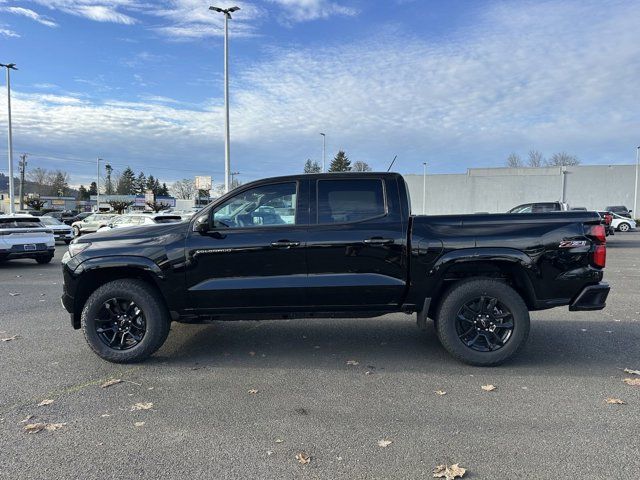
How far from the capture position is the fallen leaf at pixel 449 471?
2.96 metres

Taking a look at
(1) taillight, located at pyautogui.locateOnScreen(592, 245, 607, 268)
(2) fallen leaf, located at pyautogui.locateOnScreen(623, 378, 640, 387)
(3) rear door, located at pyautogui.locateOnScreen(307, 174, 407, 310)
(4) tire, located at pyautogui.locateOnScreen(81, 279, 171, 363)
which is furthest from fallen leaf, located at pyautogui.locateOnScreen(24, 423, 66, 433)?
(1) taillight, located at pyautogui.locateOnScreen(592, 245, 607, 268)

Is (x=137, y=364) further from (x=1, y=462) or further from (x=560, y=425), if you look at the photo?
(x=560, y=425)

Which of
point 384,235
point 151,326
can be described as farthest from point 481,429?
point 151,326

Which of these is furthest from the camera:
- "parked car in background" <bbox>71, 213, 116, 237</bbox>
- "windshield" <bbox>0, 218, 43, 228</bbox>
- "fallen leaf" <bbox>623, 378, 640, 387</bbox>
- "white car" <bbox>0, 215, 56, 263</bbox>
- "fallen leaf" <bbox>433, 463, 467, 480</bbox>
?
"parked car in background" <bbox>71, 213, 116, 237</bbox>

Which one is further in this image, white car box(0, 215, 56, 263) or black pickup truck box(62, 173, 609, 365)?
white car box(0, 215, 56, 263)

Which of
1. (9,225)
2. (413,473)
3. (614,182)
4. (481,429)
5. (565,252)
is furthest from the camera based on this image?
(614,182)

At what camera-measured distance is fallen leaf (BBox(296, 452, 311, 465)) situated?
3.16m

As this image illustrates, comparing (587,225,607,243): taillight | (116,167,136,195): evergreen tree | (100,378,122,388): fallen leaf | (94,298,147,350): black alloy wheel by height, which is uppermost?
(116,167,136,195): evergreen tree

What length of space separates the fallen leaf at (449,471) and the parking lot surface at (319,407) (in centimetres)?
5

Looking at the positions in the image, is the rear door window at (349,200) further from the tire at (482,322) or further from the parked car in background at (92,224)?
the parked car in background at (92,224)

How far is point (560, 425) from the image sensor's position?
11.9ft

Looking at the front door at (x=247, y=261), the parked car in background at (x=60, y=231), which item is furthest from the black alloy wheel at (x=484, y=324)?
the parked car in background at (x=60, y=231)

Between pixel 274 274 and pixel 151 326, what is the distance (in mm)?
1395

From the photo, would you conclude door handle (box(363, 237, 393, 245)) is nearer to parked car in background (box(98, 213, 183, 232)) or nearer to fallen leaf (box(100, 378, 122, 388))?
fallen leaf (box(100, 378, 122, 388))
